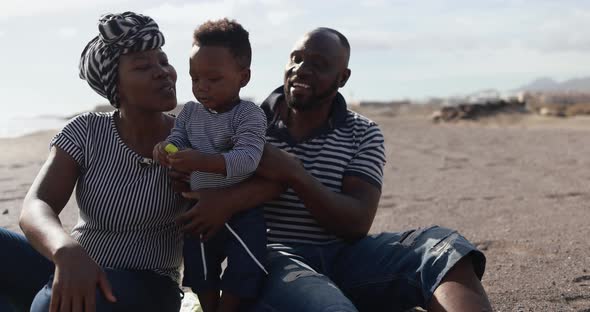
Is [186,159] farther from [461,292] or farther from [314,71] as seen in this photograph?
[461,292]

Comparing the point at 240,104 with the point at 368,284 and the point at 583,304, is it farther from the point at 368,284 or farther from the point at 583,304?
the point at 583,304

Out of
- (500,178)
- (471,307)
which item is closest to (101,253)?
(471,307)

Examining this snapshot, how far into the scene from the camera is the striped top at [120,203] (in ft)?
10.3

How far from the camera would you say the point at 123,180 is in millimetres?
3160

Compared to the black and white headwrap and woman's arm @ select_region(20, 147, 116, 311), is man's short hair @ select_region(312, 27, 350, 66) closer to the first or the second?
the black and white headwrap

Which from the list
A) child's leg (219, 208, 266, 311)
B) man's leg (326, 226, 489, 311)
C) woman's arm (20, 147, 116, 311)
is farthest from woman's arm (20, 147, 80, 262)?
man's leg (326, 226, 489, 311)

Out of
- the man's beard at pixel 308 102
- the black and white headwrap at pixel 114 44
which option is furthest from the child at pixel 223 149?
the man's beard at pixel 308 102

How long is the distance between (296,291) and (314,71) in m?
1.04

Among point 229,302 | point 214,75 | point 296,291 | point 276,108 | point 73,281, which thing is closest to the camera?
point 73,281

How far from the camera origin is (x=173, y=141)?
308 cm

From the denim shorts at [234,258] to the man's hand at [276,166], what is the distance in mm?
143

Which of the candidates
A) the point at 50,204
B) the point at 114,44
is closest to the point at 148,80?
the point at 114,44

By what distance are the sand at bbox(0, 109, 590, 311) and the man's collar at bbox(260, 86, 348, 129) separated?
4.66ft

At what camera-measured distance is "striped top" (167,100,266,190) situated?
2.98 m
